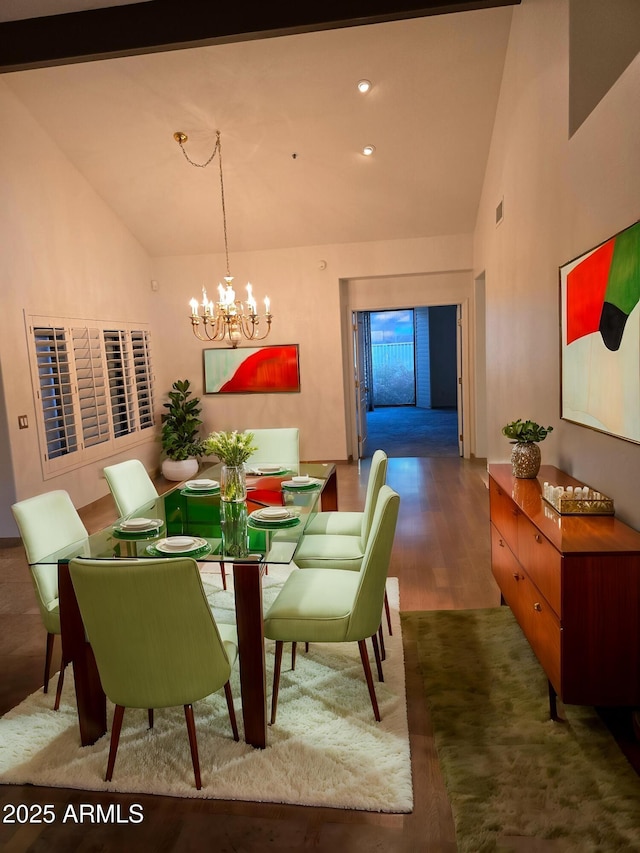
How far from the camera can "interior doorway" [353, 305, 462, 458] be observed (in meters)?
12.6

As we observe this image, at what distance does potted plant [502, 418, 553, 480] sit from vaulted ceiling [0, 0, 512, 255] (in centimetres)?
277

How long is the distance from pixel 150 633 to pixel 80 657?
2.03ft

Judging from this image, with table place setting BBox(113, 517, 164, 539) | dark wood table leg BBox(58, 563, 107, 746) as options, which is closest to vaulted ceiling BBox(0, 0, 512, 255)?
table place setting BBox(113, 517, 164, 539)

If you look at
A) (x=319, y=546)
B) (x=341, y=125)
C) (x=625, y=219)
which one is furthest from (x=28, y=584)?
(x=341, y=125)

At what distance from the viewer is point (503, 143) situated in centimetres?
512

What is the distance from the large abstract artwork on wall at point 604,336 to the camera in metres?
2.42

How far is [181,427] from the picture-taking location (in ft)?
26.3

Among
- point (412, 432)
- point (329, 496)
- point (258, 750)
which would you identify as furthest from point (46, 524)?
point (412, 432)

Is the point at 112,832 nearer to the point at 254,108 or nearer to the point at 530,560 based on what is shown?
the point at 530,560

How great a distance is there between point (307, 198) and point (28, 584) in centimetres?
498

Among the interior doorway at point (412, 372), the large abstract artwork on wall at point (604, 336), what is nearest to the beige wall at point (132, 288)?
the interior doorway at point (412, 372)

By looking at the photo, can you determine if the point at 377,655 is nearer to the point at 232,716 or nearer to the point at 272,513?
the point at 232,716

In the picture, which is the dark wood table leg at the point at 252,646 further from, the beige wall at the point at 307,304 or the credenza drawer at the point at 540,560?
the beige wall at the point at 307,304

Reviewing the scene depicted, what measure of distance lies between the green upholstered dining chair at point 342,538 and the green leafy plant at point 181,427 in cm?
434
